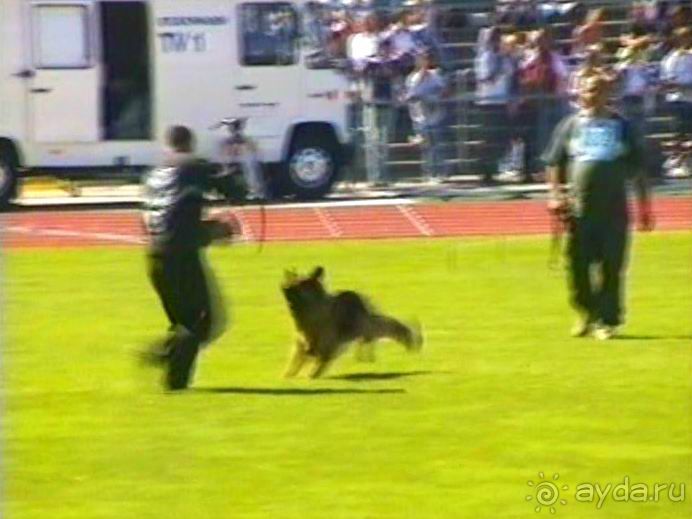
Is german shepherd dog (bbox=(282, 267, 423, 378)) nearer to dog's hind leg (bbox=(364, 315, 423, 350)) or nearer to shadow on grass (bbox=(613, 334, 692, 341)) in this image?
dog's hind leg (bbox=(364, 315, 423, 350))

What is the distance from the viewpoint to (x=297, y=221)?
2572 centimetres

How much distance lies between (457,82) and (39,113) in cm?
499

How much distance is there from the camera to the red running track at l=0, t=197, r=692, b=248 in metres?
23.6

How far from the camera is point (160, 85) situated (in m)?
28.6

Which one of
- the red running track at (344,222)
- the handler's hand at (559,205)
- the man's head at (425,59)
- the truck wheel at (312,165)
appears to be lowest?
the red running track at (344,222)

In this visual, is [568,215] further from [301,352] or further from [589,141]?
[301,352]

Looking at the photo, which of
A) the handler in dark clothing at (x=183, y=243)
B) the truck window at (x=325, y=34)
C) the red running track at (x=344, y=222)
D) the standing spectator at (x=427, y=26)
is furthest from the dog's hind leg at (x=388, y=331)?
the truck window at (x=325, y=34)

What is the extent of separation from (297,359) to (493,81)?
1532cm

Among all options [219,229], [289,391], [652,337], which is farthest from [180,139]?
[652,337]

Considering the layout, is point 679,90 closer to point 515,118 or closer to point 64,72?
point 515,118

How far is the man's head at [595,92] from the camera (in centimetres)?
1427

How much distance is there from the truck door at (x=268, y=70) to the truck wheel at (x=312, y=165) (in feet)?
0.93

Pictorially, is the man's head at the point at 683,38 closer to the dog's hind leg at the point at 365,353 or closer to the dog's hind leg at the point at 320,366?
the dog's hind leg at the point at 365,353

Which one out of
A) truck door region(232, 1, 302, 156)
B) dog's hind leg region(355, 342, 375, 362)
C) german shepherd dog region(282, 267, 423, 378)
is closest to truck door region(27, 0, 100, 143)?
truck door region(232, 1, 302, 156)
